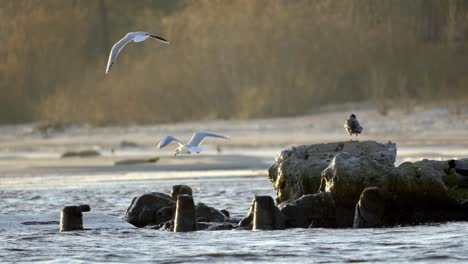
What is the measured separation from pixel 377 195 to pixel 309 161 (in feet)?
5.77

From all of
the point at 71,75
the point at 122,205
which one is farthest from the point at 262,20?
the point at 122,205

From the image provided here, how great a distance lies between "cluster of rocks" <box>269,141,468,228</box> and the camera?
579 inches

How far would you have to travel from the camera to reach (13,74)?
4969 centimetres

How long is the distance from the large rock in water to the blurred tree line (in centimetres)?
1491

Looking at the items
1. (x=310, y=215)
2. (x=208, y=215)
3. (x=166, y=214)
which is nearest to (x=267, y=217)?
(x=310, y=215)

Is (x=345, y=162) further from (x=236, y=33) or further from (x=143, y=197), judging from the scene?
(x=236, y=33)

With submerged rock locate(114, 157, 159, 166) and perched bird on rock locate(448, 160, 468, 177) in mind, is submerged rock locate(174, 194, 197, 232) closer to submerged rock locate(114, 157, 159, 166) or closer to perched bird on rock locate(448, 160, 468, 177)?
perched bird on rock locate(448, 160, 468, 177)

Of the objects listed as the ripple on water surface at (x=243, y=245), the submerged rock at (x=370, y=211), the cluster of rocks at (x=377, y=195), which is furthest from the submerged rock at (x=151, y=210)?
the submerged rock at (x=370, y=211)

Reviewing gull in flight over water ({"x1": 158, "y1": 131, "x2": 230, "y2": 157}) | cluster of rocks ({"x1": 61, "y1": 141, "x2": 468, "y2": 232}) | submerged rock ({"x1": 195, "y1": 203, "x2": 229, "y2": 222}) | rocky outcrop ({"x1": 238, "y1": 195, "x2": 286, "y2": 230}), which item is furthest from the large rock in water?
gull in flight over water ({"x1": 158, "y1": 131, "x2": 230, "y2": 157})

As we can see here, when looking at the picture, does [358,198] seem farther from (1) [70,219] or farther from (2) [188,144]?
(2) [188,144]

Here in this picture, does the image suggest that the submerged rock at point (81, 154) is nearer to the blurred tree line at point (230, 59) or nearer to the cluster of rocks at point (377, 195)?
the blurred tree line at point (230, 59)

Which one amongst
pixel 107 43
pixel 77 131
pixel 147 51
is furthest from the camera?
pixel 107 43

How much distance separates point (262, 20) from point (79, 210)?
88.5 ft

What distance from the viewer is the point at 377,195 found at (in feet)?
47.2
